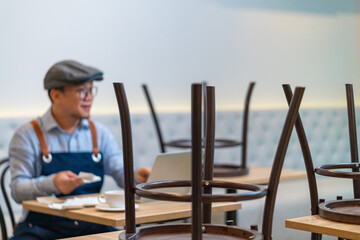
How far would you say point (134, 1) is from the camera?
14.5 ft

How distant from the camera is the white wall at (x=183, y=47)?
3.91 metres

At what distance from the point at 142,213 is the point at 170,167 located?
0.32 metres

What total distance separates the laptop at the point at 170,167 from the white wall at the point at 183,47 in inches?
72.4

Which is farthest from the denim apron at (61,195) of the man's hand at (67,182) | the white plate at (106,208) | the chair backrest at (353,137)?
the chair backrest at (353,137)

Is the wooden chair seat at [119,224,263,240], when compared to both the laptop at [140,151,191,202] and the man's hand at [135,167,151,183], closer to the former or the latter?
the laptop at [140,151,191,202]

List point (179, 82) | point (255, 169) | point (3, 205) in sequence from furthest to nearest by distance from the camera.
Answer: point (179, 82) → point (3, 205) → point (255, 169)

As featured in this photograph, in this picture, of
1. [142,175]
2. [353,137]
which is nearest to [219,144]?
[142,175]

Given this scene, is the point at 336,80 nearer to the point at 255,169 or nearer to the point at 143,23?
the point at 143,23

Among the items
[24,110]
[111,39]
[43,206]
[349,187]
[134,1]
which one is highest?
[134,1]

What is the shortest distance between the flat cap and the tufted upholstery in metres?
0.96

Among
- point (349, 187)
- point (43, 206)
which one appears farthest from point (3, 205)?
point (349, 187)

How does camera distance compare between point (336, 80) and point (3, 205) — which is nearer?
point (3, 205)

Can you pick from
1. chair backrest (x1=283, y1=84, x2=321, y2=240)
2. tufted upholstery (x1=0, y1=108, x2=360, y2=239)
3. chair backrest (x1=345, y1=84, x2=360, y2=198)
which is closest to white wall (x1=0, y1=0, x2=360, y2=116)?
tufted upholstery (x1=0, y1=108, x2=360, y2=239)

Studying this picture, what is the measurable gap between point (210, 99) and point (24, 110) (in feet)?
9.05
